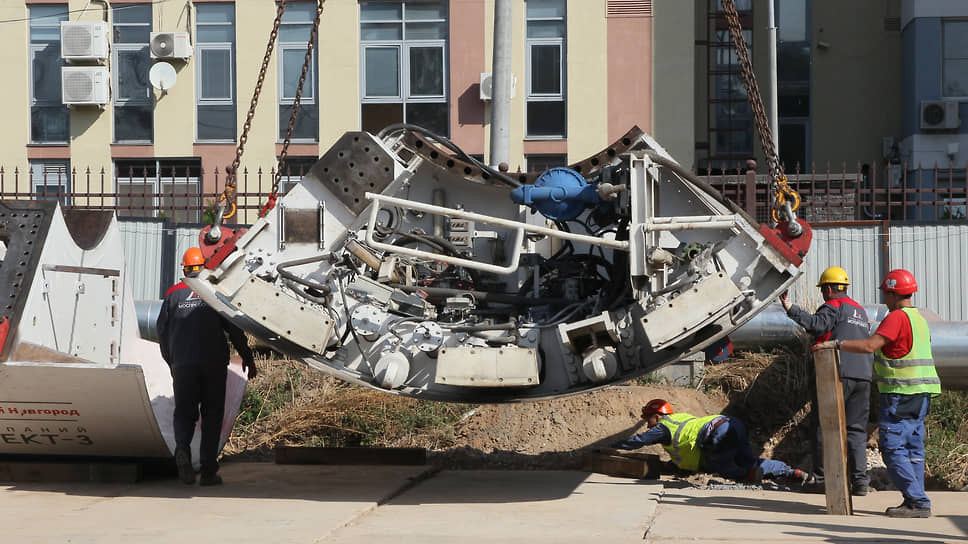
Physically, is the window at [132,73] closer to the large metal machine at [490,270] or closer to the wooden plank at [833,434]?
the large metal machine at [490,270]

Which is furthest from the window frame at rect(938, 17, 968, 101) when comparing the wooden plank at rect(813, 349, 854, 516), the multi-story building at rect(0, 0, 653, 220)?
the wooden plank at rect(813, 349, 854, 516)

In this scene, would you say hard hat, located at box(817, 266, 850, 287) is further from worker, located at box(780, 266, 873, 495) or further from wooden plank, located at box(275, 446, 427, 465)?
wooden plank, located at box(275, 446, 427, 465)

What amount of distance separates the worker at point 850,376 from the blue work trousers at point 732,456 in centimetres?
35

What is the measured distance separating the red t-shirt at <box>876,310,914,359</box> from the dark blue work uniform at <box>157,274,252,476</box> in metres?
4.09

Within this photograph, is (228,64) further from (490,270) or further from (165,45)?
(490,270)

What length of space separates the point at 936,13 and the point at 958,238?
9209mm

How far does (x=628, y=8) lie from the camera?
19.2 metres

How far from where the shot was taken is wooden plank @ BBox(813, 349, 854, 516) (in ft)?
22.4

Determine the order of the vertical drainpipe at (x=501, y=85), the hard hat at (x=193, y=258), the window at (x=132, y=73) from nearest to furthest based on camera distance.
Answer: the hard hat at (x=193, y=258), the vertical drainpipe at (x=501, y=85), the window at (x=132, y=73)

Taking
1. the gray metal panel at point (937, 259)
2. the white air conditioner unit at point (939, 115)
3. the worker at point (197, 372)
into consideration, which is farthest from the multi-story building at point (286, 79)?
the worker at point (197, 372)

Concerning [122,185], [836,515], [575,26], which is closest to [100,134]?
[122,185]

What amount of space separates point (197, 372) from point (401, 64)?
41.0ft

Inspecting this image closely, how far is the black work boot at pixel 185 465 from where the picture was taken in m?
7.75

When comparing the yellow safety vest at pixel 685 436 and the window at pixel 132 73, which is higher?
the window at pixel 132 73
